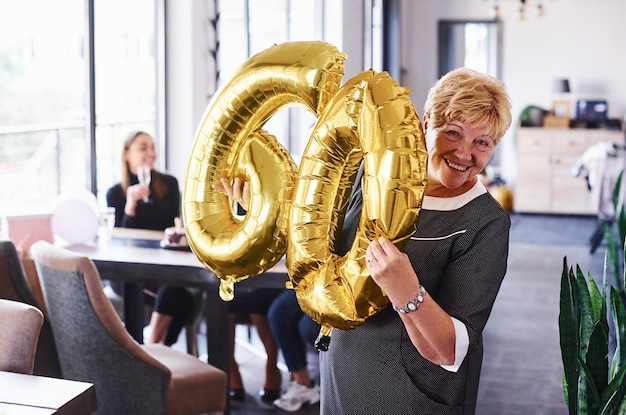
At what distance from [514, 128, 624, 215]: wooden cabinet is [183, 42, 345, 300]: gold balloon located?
8890 mm

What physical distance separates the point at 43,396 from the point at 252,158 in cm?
70

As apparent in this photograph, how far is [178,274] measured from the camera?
10.3 feet

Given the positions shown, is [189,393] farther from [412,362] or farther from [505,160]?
[505,160]

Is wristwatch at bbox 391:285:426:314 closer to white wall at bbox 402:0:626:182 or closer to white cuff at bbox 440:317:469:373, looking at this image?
white cuff at bbox 440:317:469:373

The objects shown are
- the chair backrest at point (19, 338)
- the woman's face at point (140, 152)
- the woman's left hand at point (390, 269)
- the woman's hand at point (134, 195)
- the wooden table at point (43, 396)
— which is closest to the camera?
the woman's left hand at point (390, 269)

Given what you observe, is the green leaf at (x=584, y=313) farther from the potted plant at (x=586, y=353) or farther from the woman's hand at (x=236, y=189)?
the woman's hand at (x=236, y=189)

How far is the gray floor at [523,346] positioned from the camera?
154 inches

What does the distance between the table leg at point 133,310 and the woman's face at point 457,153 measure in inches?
86.5

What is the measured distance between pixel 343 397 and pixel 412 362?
0.17m

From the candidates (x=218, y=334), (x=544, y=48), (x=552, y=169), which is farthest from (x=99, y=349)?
(x=544, y=48)

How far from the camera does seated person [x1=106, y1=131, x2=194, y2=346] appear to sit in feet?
13.0

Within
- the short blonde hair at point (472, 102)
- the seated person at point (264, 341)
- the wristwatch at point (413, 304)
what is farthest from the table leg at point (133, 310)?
the wristwatch at point (413, 304)

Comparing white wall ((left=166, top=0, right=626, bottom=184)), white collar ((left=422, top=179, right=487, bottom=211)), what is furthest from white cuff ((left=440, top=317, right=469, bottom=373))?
white wall ((left=166, top=0, right=626, bottom=184))

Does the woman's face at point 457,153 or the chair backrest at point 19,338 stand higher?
the woman's face at point 457,153
